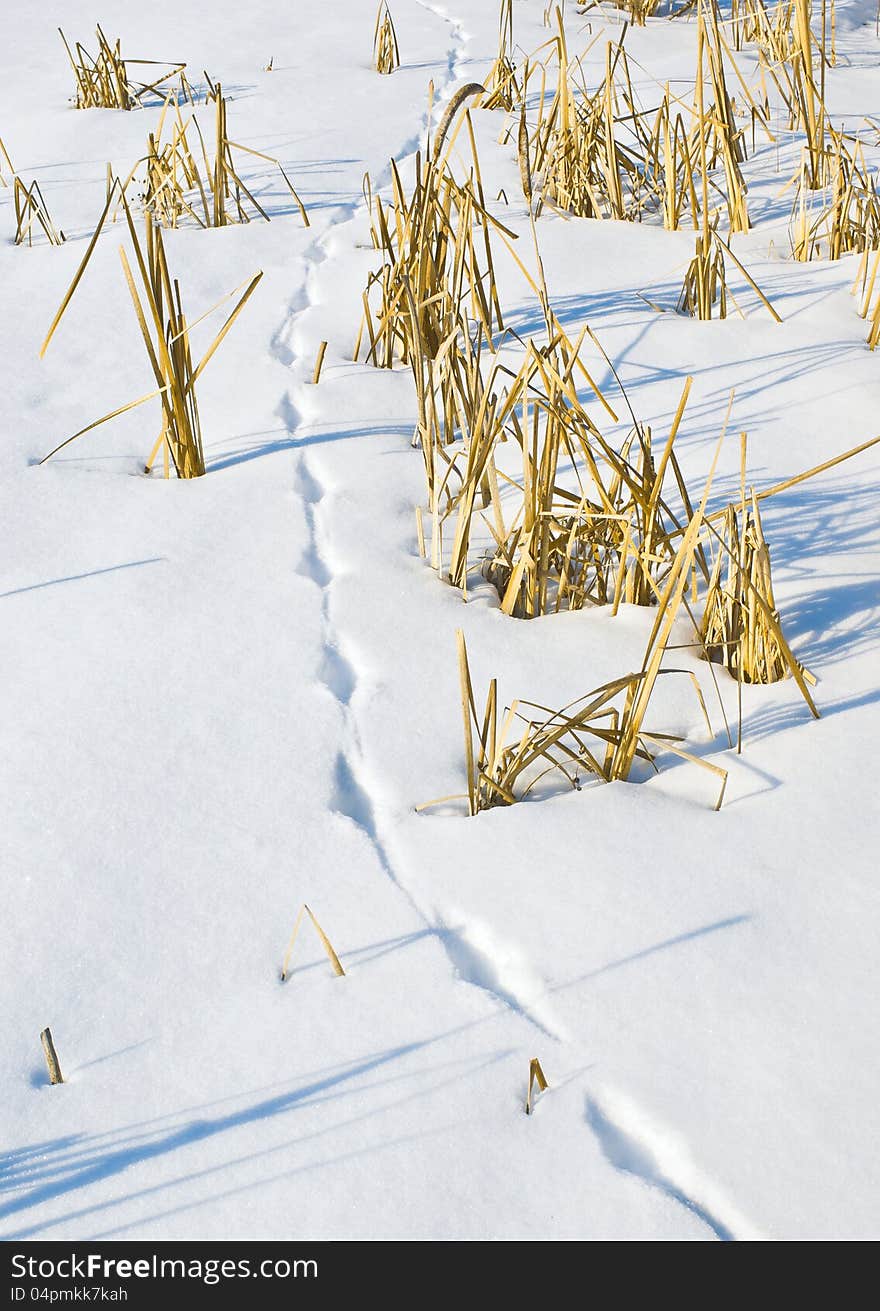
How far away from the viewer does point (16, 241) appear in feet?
7.45

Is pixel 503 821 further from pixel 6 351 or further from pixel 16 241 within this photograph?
pixel 16 241

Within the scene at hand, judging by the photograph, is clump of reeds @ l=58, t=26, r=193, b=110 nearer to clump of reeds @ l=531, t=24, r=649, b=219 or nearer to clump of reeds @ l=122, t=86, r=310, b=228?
clump of reeds @ l=122, t=86, r=310, b=228

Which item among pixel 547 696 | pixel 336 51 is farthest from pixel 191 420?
pixel 336 51

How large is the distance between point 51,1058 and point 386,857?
32 centimetres

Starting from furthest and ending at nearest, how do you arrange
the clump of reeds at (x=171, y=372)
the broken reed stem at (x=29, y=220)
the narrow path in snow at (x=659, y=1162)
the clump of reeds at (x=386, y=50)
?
1. the clump of reeds at (x=386, y=50)
2. the broken reed stem at (x=29, y=220)
3. the clump of reeds at (x=171, y=372)
4. the narrow path in snow at (x=659, y=1162)

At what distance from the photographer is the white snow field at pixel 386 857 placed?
742 millimetres

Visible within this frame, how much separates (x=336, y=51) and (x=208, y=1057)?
3400 mm

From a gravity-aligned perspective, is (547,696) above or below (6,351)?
below

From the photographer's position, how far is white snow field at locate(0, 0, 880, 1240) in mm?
742

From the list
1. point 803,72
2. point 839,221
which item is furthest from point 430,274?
point 803,72

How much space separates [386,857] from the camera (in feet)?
3.17

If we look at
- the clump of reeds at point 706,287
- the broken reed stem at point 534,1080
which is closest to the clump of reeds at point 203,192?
the clump of reeds at point 706,287

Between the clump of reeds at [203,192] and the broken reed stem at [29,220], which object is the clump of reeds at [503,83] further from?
the broken reed stem at [29,220]

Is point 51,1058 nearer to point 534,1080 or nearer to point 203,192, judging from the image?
point 534,1080
